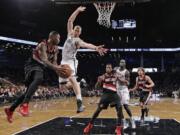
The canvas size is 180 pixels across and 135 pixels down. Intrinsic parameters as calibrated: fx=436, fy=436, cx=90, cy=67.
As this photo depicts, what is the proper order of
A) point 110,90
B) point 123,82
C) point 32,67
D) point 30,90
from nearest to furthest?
point 30,90, point 32,67, point 110,90, point 123,82

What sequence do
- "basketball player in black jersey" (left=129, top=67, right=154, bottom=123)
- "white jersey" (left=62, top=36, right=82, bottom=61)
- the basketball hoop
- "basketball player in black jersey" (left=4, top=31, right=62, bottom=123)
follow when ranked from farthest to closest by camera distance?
the basketball hoop
"basketball player in black jersey" (left=129, top=67, right=154, bottom=123)
"white jersey" (left=62, top=36, right=82, bottom=61)
"basketball player in black jersey" (left=4, top=31, right=62, bottom=123)

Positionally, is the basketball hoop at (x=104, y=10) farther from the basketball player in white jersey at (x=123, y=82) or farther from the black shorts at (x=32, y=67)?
the black shorts at (x=32, y=67)

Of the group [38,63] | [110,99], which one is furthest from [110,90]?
[38,63]

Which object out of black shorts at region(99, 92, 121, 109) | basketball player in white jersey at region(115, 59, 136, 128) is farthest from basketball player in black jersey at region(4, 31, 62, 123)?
basketball player in white jersey at region(115, 59, 136, 128)

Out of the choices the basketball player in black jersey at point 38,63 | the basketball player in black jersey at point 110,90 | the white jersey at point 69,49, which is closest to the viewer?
the basketball player in black jersey at point 38,63

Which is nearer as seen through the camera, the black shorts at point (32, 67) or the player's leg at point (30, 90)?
the player's leg at point (30, 90)

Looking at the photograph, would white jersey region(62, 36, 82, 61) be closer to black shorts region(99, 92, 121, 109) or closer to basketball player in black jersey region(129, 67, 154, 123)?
black shorts region(99, 92, 121, 109)

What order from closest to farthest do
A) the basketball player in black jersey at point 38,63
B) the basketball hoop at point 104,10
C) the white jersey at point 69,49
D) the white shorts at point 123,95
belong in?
the basketball player in black jersey at point 38,63 → the white jersey at point 69,49 → the white shorts at point 123,95 → the basketball hoop at point 104,10

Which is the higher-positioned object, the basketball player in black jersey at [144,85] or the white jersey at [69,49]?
the white jersey at [69,49]

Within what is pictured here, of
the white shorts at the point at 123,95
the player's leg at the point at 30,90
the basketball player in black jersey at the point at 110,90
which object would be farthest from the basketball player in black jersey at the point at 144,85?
the player's leg at the point at 30,90

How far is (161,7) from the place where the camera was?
46.9m

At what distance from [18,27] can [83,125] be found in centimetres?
3003

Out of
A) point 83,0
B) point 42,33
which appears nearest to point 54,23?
point 42,33

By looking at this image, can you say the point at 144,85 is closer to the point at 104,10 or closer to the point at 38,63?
the point at 104,10
